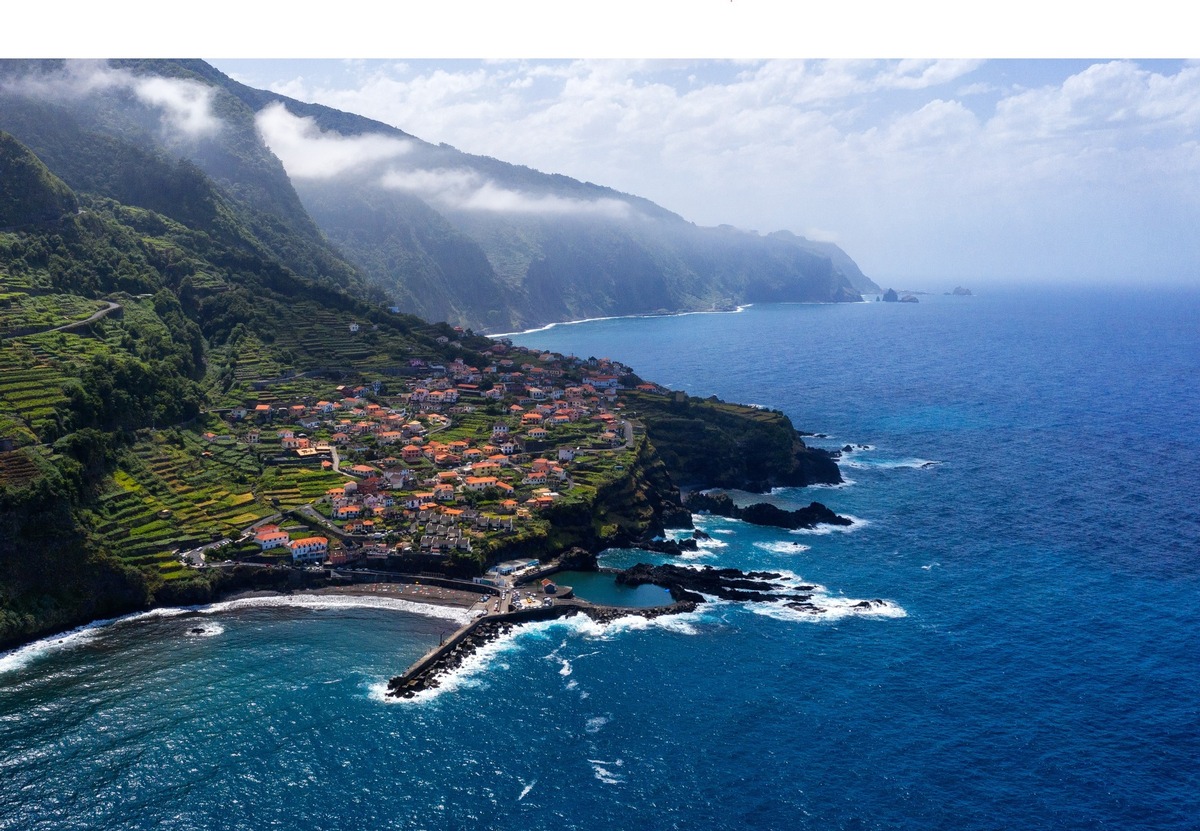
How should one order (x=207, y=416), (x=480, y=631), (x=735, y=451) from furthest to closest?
(x=735, y=451), (x=207, y=416), (x=480, y=631)

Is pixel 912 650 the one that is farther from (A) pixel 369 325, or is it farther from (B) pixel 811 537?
(A) pixel 369 325

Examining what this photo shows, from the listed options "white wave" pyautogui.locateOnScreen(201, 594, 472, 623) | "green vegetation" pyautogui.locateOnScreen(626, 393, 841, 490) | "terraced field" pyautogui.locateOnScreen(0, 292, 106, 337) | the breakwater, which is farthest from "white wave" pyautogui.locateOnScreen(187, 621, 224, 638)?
"green vegetation" pyautogui.locateOnScreen(626, 393, 841, 490)

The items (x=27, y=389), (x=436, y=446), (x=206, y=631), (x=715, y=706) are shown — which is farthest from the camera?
(x=436, y=446)

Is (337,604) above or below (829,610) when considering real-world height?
below

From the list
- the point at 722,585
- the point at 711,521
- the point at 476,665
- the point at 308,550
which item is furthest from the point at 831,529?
the point at 308,550

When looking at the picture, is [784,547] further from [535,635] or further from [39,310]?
[39,310]

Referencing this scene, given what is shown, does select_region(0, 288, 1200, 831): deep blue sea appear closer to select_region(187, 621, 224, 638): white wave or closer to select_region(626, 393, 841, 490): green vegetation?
select_region(187, 621, 224, 638): white wave

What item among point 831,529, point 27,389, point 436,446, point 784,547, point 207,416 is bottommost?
point 784,547
